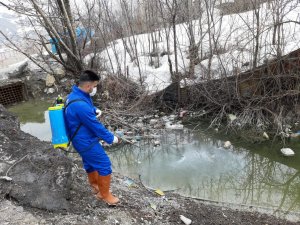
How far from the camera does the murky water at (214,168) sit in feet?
17.2

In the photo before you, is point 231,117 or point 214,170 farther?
point 231,117

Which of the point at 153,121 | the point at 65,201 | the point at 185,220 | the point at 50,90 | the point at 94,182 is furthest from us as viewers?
the point at 50,90

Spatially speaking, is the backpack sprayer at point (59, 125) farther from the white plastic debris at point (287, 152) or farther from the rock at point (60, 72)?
the rock at point (60, 72)

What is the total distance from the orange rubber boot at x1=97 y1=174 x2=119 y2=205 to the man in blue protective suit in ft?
0.04

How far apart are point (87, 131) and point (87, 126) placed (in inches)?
3.4

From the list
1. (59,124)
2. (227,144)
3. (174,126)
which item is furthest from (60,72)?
(59,124)

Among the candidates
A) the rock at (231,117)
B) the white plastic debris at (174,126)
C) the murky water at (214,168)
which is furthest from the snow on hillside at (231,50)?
the murky water at (214,168)

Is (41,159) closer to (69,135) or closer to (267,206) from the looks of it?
(69,135)

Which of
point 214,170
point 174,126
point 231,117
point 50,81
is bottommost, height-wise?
point 214,170

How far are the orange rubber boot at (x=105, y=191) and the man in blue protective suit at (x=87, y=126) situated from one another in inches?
0.5

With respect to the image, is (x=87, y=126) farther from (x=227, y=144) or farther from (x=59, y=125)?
(x=227, y=144)

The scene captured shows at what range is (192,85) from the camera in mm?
8625

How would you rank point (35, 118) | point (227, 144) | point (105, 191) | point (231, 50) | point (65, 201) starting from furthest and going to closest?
point (35, 118) < point (231, 50) < point (227, 144) < point (105, 191) < point (65, 201)

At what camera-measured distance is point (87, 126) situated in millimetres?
3428
